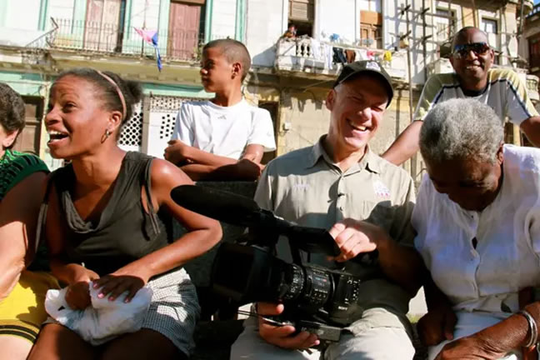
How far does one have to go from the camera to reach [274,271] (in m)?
1.42

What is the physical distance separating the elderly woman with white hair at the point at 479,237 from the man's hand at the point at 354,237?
0.94 feet

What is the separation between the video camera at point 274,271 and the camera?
1343 mm

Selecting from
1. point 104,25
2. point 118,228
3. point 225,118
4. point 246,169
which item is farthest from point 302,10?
point 118,228

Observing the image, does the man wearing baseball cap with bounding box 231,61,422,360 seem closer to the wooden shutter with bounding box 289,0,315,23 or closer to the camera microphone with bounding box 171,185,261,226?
the camera microphone with bounding box 171,185,261,226

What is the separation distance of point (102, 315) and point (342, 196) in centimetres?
121

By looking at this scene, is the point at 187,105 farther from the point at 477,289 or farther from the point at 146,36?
the point at 146,36

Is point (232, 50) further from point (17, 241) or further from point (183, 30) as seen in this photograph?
point (183, 30)

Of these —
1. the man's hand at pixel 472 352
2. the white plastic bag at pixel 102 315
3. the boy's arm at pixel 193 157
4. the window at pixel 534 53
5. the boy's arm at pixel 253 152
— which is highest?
the window at pixel 534 53

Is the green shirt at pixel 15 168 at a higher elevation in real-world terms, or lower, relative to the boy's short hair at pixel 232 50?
lower

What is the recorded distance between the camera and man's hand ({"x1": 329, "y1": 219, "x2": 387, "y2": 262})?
1.71 m

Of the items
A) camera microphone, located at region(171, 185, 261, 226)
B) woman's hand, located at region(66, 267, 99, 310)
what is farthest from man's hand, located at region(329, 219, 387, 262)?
woman's hand, located at region(66, 267, 99, 310)

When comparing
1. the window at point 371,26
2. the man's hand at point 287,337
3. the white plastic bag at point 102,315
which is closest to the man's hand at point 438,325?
the man's hand at point 287,337

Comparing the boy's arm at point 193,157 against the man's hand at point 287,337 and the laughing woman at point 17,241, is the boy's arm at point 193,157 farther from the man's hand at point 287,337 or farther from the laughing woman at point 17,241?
the man's hand at point 287,337

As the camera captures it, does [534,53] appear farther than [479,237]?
Yes
